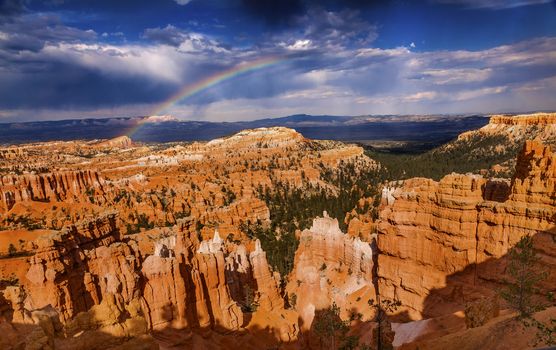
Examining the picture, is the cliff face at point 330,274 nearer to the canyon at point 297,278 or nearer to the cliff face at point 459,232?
the canyon at point 297,278

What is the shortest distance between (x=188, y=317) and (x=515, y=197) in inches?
840

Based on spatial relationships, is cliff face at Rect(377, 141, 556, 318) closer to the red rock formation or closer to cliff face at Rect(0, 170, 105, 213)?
the red rock formation

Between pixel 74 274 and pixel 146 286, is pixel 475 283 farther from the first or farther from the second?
pixel 74 274

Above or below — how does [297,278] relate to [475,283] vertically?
below

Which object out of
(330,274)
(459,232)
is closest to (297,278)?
(330,274)

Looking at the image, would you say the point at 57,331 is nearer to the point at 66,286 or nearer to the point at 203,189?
the point at 66,286

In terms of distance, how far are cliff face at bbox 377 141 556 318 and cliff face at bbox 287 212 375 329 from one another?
2.83 m

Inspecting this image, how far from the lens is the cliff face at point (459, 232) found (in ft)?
76.4

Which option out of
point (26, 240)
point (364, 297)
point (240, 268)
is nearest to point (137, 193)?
point (26, 240)

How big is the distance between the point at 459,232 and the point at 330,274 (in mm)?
15328

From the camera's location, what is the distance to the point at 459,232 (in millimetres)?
26406

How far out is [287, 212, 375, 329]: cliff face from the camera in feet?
94.2

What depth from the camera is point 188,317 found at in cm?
2412

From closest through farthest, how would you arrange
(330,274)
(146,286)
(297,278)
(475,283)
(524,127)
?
(146,286)
(475,283)
(297,278)
(330,274)
(524,127)
